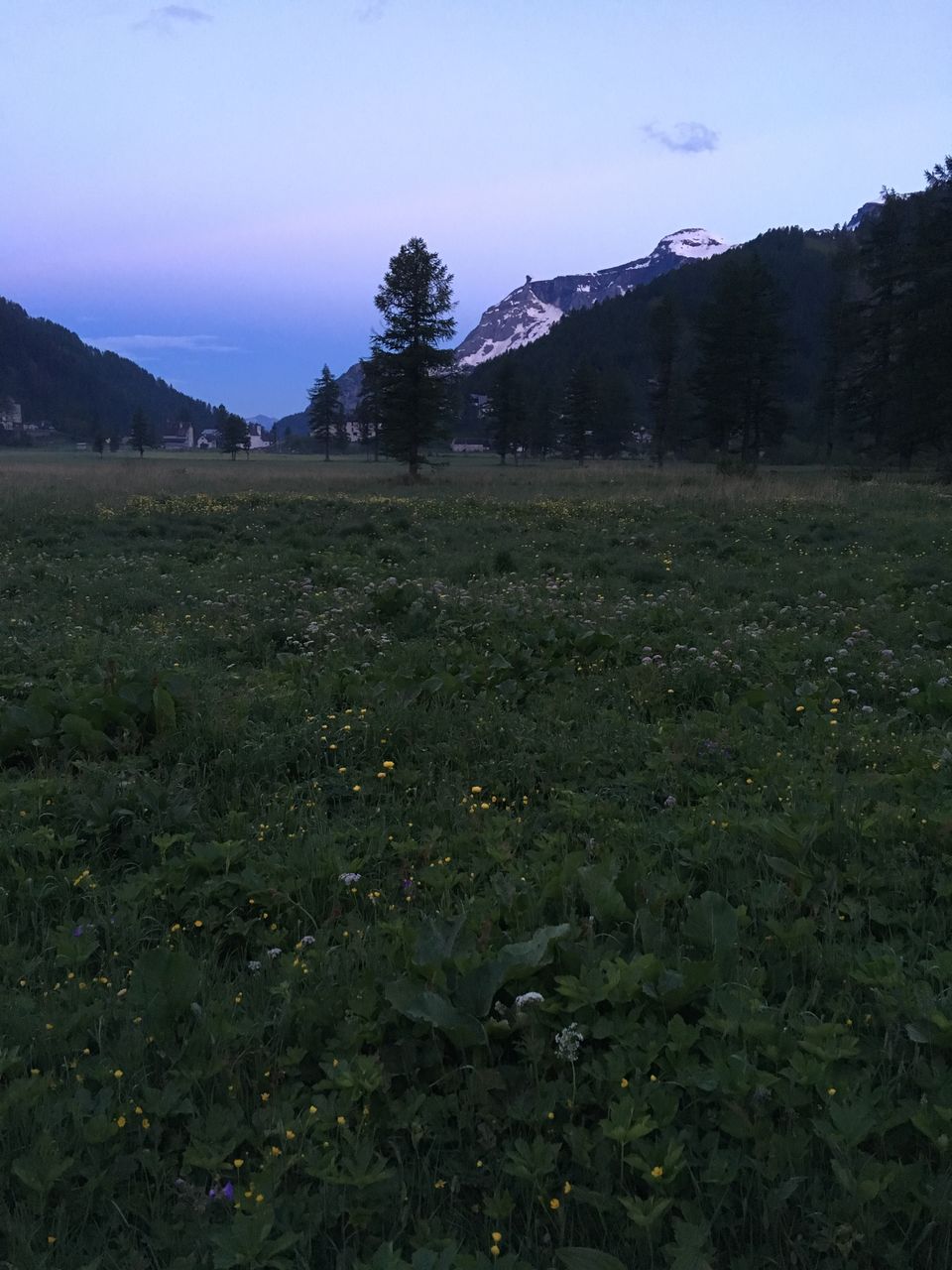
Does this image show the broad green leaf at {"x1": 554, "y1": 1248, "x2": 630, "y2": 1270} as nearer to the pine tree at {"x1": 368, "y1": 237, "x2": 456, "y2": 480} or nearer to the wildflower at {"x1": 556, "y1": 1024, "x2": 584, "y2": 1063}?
the wildflower at {"x1": 556, "y1": 1024, "x2": 584, "y2": 1063}

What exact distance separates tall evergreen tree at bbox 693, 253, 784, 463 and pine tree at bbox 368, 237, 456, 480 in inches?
824

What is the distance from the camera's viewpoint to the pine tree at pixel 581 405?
8294cm

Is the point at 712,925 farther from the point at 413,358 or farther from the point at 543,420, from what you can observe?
the point at 543,420

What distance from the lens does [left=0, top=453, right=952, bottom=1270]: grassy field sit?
2.13 m

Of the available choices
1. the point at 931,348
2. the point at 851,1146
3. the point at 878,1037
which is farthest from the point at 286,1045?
the point at 931,348

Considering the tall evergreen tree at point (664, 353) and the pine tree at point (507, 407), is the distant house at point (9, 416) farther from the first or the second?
the tall evergreen tree at point (664, 353)

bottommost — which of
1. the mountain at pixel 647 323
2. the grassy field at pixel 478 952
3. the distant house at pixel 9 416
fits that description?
the grassy field at pixel 478 952

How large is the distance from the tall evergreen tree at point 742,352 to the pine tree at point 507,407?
32.0m

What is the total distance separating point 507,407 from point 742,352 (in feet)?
122

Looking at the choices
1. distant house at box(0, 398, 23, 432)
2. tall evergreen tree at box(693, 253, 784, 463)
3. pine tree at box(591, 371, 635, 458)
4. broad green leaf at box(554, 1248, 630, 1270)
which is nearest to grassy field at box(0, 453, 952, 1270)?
broad green leaf at box(554, 1248, 630, 1270)

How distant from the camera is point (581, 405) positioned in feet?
273

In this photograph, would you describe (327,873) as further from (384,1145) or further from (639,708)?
(639,708)

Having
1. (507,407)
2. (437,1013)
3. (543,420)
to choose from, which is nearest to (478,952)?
(437,1013)

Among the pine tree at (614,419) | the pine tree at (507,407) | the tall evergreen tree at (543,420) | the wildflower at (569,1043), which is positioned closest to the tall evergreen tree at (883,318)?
the pine tree at (507,407)
